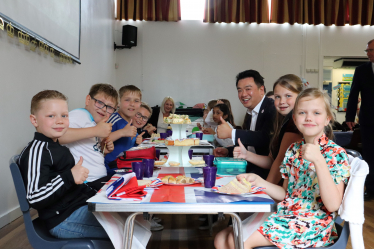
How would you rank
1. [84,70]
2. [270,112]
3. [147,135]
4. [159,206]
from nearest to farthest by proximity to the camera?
[159,206] → [270,112] → [147,135] → [84,70]

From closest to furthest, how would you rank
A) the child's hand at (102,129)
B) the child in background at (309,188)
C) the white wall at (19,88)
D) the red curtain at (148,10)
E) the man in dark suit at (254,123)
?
1. the child in background at (309,188)
2. the child's hand at (102,129)
3. the man in dark suit at (254,123)
4. the white wall at (19,88)
5. the red curtain at (148,10)

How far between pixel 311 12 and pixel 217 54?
2.39m

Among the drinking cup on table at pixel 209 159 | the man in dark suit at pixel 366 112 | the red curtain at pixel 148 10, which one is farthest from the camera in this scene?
the red curtain at pixel 148 10

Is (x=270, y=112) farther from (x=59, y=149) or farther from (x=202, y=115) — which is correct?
(x=202, y=115)

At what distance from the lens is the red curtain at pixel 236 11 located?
7457 mm

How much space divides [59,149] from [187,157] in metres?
0.67

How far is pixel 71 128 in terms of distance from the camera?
1745mm

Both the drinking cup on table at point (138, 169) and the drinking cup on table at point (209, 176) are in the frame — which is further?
the drinking cup on table at point (138, 169)

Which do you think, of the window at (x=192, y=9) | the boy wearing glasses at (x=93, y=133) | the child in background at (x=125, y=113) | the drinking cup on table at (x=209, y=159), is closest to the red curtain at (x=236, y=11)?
the window at (x=192, y=9)

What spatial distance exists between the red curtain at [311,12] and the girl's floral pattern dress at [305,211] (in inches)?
270

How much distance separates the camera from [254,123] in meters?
2.56

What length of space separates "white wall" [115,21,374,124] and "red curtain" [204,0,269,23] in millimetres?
167

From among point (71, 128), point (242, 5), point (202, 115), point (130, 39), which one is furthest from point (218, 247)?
point (242, 5)

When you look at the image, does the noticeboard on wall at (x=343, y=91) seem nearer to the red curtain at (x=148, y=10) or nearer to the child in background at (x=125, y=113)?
the red curtain at (x=148, y=10)
